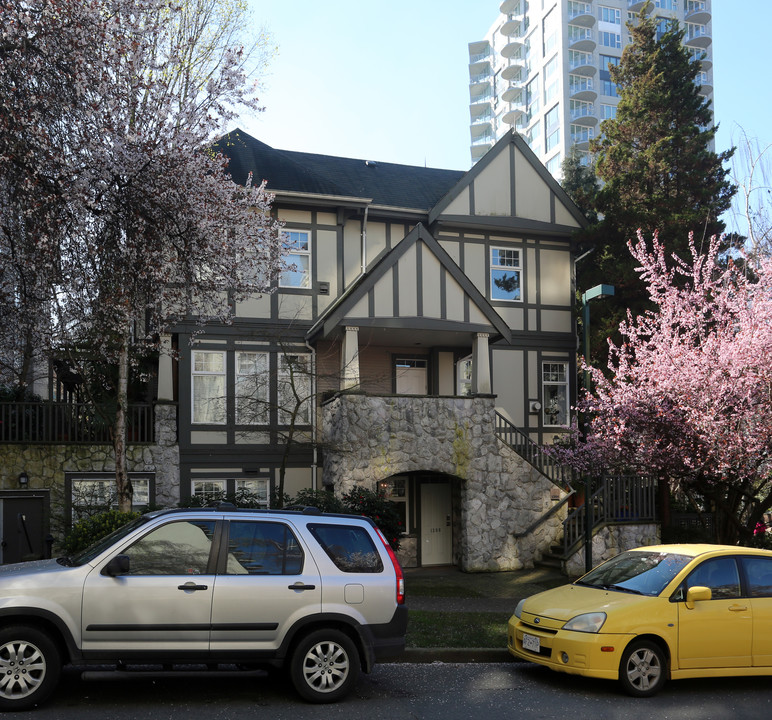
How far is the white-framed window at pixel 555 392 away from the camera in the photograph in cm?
2225

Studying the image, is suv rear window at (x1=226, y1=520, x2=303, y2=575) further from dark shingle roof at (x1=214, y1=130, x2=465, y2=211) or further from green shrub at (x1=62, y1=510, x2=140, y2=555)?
dark shingle roof at (x1=214, y1=130, x2=465, y2=211)

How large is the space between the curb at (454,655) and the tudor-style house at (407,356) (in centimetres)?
756

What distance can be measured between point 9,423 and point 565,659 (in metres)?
14.1

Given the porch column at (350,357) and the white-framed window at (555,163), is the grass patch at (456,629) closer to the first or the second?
the porch column at (350,357)

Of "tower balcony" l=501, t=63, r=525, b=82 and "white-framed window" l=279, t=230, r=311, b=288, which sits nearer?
"white-framed window" l=279, t=230, r=311, b=288

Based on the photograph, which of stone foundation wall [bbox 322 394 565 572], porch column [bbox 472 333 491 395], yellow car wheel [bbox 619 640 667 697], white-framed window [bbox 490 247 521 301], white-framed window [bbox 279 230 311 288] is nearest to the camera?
yellow car wheel [bbox 619 640 667 697]

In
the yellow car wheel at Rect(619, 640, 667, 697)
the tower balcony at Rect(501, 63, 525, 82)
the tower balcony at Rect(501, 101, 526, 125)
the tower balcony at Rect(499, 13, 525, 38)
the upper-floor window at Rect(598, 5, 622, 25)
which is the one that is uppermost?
the tower balcony at Rect(499, 13, 525, 38)

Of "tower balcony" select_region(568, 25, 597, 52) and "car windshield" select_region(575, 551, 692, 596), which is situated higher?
"tower balcony" select_region(568, 25, 597, 52)

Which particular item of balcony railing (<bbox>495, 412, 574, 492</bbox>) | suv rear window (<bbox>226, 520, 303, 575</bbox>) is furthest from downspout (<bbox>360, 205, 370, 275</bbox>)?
suv rear window (<bbox>226, 520, 303, 575</bbox>)

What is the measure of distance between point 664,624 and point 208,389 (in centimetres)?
1358

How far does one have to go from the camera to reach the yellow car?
8172 mm

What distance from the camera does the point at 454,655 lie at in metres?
9.79

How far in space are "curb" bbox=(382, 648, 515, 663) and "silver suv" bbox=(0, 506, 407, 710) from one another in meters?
2.05

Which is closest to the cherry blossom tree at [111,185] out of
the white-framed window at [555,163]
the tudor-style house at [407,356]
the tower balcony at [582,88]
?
the tudor-style house at [407,356]
